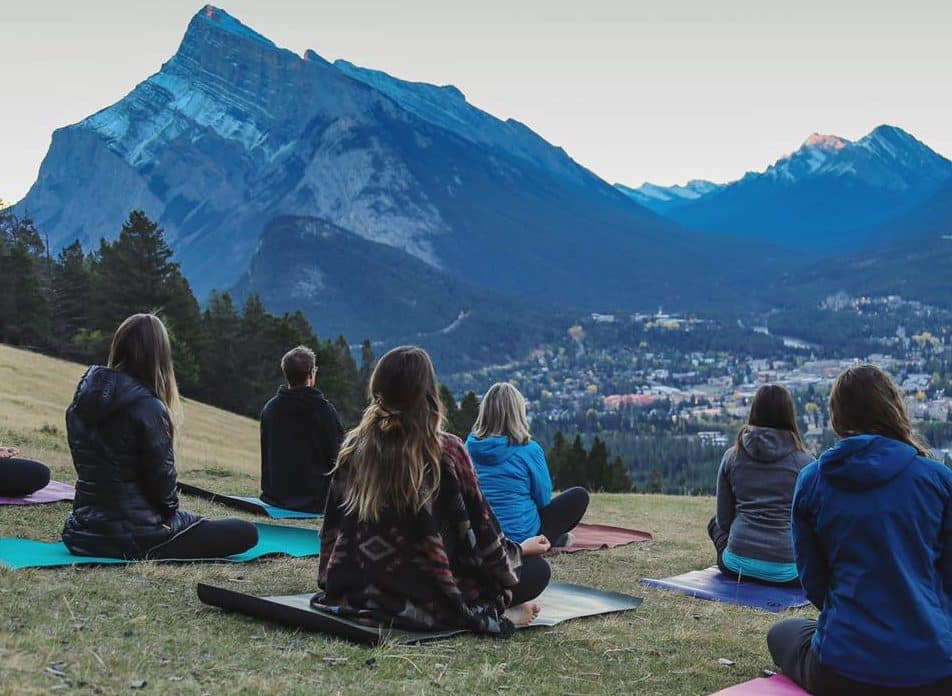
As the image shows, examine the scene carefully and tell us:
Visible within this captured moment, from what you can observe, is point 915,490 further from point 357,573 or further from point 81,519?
point 81,519

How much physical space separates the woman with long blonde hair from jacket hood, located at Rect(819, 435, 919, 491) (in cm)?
411

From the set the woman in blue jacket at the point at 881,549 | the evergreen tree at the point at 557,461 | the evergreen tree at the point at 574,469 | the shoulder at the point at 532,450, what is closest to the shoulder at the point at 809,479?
the woman in blue jacket at the point at 881,549

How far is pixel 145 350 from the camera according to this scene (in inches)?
269

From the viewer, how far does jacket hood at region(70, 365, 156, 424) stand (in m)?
6.80

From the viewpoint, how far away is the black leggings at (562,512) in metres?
9.54

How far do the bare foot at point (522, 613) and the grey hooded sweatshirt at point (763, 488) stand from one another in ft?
8.83

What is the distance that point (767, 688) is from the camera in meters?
5.24

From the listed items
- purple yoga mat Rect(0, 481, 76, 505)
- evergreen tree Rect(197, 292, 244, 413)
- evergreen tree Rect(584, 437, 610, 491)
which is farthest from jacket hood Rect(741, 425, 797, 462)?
→ evergreen tree Rect(197, 292, 244, 413)

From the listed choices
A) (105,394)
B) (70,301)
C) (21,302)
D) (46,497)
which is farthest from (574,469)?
(105,394)

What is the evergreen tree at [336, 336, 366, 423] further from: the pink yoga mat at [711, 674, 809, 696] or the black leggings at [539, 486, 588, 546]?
the pink yoga mat at [711, 674, 809, 696]

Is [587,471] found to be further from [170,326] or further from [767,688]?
[767,688]

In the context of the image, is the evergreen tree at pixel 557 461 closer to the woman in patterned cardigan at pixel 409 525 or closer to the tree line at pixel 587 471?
the tree line at pixel 587 471

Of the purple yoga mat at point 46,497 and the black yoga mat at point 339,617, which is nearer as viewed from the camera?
the black yoga mat at point 339,617

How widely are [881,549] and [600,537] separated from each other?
22.6ft
